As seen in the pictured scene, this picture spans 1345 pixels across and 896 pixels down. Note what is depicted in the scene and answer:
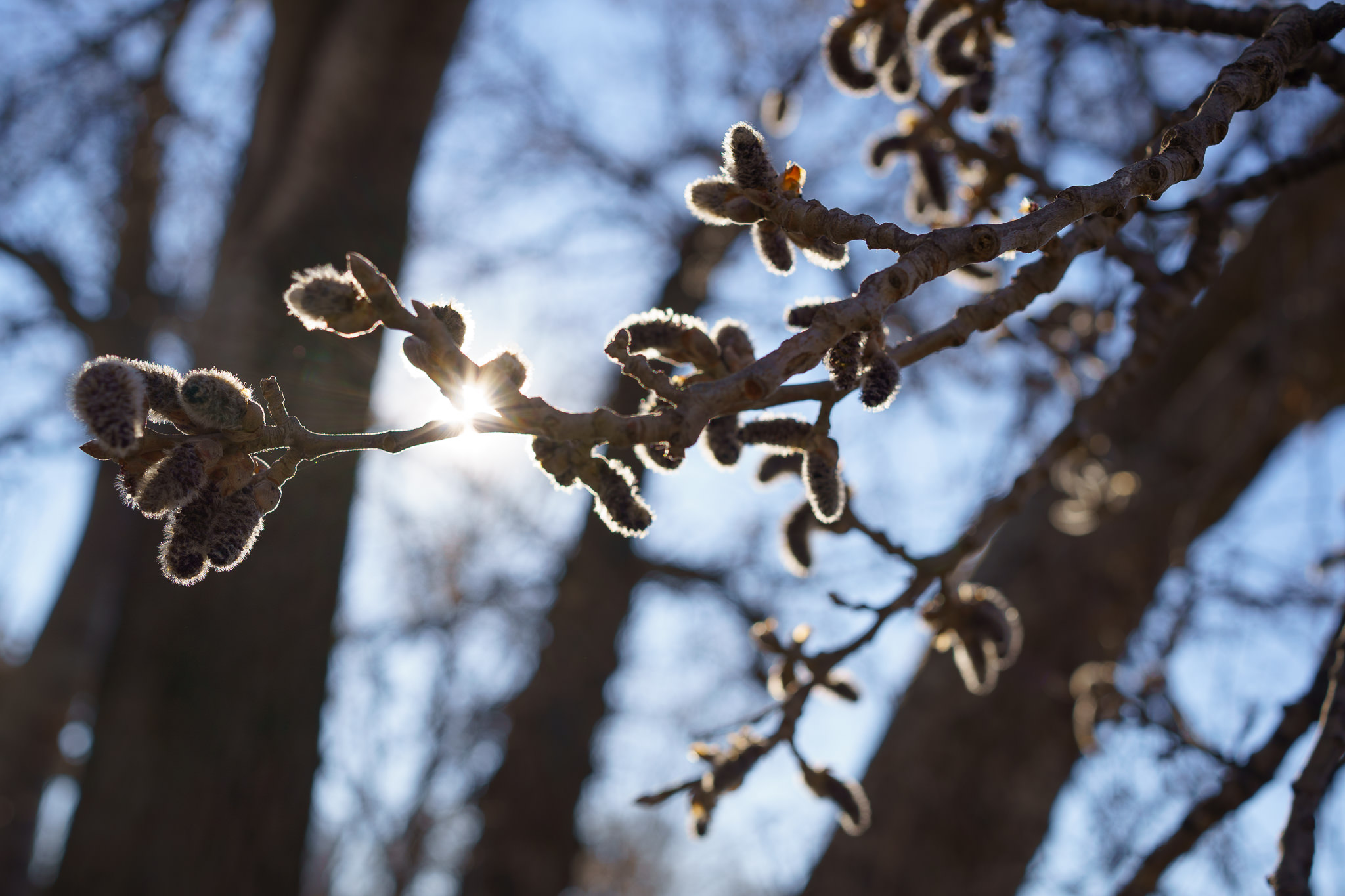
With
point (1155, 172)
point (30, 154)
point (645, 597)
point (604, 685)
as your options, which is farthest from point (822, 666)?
point (30, 154)

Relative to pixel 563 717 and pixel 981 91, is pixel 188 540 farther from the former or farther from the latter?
pixel 563 717

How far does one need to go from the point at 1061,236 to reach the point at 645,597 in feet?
15.1

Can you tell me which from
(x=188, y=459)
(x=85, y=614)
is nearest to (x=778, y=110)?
(x=188, y=459)

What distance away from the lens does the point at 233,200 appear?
4176 mm

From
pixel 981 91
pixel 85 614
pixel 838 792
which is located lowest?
pixel 838 792

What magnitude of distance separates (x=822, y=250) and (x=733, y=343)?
0.64ft

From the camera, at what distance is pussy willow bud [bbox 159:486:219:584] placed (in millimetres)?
1002

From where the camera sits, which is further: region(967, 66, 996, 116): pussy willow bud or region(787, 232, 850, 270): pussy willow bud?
region(967, 66, 996, 116): pussy willow bud

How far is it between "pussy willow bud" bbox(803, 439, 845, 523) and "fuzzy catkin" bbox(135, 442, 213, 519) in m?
0.84

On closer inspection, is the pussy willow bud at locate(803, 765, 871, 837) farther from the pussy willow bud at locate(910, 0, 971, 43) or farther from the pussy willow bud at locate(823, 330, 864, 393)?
the pussy willow bud at locate(910, 0, 971, 43)

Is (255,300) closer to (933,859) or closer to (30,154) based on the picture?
(30,154)

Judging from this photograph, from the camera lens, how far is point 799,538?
1.79 metres

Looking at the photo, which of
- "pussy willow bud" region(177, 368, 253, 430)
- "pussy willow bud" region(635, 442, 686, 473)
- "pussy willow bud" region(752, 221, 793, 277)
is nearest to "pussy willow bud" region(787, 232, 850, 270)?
"pussy willow bud" region(752, 221, 793, 277)

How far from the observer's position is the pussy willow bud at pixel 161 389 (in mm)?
1016
